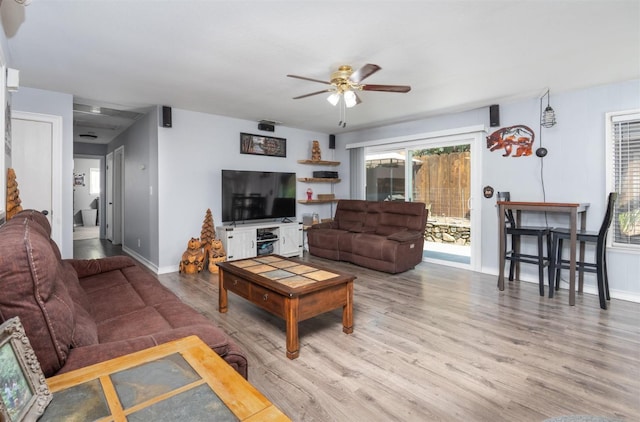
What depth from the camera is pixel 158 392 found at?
→ 885 mm

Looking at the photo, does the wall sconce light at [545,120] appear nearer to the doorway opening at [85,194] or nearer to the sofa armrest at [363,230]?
the sofa armrest at [363,230]

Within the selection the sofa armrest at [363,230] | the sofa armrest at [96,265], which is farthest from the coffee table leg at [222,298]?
the sofa armrest at [363,230]

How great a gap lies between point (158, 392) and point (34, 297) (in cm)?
54

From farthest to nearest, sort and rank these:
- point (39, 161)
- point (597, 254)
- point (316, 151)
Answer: point (316, 151) → point (39, 161) → point (597, 254)

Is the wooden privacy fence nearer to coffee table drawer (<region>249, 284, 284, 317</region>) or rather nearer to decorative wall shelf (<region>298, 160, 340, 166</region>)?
decorative wall shelf (<region>298, 160, 340, 166</region>)

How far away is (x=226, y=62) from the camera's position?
2.95 m

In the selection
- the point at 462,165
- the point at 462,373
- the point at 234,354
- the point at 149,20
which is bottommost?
the point at 462,373

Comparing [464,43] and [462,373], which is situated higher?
[464,43]

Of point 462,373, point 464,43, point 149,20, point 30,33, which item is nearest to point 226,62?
point 149,20

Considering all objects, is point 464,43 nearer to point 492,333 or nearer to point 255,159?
point 492,333

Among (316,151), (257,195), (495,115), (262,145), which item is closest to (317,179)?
(316,151)

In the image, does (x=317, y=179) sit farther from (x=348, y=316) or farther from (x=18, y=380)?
(x=18, y=380)

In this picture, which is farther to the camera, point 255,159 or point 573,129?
point 255,159

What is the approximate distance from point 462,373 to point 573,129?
331 centimetres
